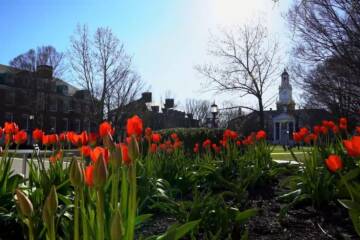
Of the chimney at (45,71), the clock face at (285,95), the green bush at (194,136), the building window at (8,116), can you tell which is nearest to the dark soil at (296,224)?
the green bush at (194,136)

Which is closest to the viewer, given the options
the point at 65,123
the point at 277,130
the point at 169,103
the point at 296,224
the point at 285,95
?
the point at 296,224

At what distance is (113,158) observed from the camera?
6.07 feet

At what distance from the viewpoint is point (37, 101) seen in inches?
1847

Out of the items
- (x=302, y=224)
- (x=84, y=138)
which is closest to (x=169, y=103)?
(x=302, y=224)

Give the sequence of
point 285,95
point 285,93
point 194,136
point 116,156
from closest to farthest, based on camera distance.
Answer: point 116,156 → point 194,136 → point 285,93 → point 285,95

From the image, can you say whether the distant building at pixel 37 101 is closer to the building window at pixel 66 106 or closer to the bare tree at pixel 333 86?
the building window at pixel 66 106

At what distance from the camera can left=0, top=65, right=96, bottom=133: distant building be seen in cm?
4653

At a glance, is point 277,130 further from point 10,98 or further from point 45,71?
point 10,98

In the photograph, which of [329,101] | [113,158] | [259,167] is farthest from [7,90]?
[113,158]

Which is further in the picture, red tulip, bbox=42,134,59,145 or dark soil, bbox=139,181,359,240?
red tulip, bbox=42,134,59,145

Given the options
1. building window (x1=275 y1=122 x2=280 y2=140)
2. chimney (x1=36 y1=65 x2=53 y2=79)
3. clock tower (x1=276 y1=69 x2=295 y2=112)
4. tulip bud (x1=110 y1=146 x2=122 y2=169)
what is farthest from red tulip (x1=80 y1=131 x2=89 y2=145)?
building window (x1=275 y1=122 x2=280 y2=140)

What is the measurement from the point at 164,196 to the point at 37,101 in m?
45.7

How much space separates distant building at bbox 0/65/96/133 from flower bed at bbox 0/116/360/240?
122 ft

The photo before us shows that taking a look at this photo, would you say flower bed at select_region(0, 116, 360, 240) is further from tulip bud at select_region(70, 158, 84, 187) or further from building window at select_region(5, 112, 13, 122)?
building window at select_region(5, 112, 13, 122)
